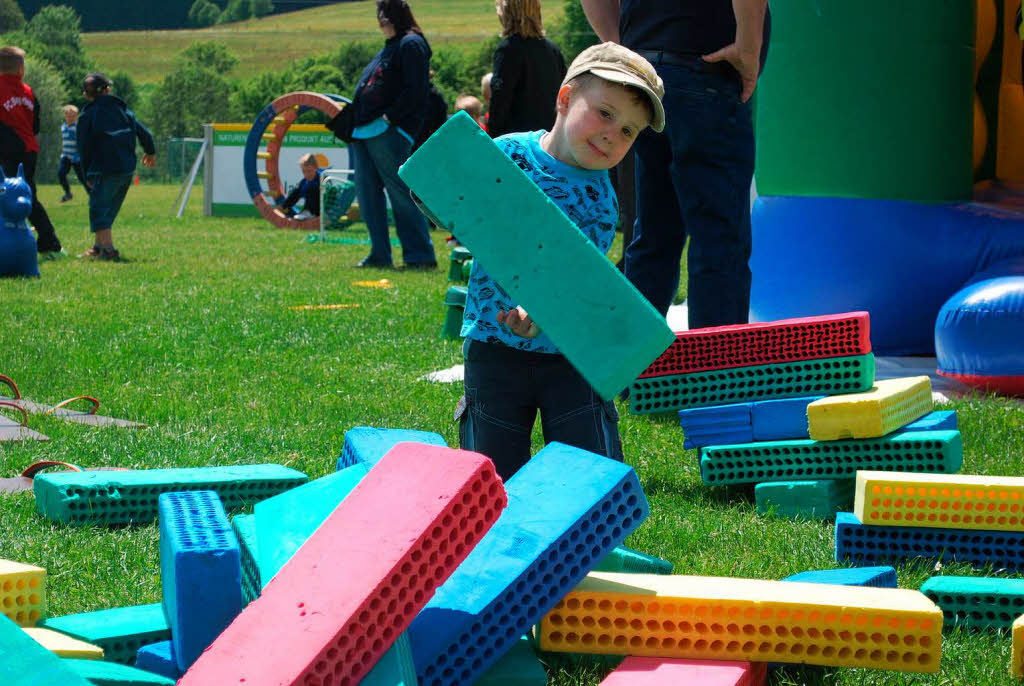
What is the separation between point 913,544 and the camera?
2.93m

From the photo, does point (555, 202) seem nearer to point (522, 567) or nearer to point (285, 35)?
point (522, 567)

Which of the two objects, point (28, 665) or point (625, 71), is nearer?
point (28, 665)

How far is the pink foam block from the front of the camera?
1.95m

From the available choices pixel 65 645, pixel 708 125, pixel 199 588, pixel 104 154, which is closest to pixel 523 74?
pixel 708 125

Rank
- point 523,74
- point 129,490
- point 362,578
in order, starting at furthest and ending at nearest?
point 523,74, point 129,490, point 362,578

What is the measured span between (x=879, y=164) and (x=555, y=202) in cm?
379

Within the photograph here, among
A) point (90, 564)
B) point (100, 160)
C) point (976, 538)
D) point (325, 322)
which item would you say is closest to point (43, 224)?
point (100, 160)

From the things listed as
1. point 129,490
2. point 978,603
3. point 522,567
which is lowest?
point 129,490

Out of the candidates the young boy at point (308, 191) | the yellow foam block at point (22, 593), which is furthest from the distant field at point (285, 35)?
the yellow foam block at point (22, 593)

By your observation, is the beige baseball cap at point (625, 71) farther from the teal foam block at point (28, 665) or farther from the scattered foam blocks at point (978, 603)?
the teal foam block at point (28, 665)

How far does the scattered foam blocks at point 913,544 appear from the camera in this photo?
114 inches

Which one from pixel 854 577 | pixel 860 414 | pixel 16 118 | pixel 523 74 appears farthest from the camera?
pixel 16 118

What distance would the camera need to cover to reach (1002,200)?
20.6ft

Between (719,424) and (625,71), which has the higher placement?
Answer: (625,71)
